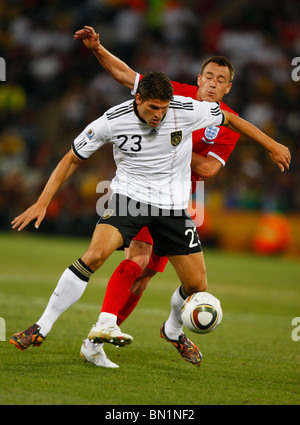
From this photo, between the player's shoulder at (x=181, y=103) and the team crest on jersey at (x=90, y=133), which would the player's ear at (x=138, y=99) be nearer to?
the player's shoulder at (x=181, y=103)

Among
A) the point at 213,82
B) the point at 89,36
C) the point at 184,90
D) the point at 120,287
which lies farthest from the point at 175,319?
the point at 89,36

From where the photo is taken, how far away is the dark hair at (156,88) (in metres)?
4.61

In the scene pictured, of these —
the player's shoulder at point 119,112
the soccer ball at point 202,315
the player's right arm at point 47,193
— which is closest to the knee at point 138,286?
the soccer ball at point 202,315

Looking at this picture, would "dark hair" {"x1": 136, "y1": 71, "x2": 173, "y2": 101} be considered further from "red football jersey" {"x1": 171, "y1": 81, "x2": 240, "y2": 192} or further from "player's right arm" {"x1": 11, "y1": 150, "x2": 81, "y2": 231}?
"red football jersey" {"x1": 171, "y1": 81, "x2": 240, "y2": 192}

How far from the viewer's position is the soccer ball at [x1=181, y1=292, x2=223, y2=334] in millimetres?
4859

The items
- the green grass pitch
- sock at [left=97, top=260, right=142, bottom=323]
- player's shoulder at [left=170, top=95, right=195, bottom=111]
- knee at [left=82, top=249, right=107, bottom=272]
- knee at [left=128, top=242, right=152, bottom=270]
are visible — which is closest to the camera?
the green grass pitch

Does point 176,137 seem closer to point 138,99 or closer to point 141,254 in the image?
point 138,99

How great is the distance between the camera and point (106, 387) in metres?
4.18

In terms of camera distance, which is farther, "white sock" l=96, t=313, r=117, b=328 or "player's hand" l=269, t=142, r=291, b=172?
"player's hand" l=269, t=142, r=291, b=172

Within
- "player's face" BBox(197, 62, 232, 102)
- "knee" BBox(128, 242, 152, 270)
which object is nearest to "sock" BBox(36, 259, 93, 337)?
"knee" BBox(128, 242, 152, 270)

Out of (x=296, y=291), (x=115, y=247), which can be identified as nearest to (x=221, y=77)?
(x=115, y=247)

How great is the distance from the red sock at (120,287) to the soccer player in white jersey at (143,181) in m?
0.03

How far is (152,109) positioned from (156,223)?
36.7 inches
